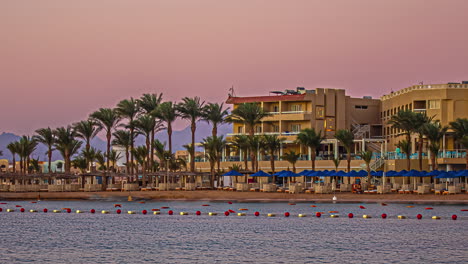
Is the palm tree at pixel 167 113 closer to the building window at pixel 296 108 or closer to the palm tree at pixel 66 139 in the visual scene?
the palm tree at pixel 66 139

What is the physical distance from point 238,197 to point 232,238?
1456 inches

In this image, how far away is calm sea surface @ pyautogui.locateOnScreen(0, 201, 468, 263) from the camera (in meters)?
35.7

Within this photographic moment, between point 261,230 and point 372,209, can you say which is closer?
point 261,230

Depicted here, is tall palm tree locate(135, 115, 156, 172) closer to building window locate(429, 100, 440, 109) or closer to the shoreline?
the shoreline

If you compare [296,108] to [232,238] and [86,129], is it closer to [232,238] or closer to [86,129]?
[86,129]

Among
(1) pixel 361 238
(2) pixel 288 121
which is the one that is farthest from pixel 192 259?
(2) pixel 288 121

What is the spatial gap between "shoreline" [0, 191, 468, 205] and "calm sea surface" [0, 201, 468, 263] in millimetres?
6644

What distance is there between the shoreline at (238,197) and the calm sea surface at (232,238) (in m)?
6.64

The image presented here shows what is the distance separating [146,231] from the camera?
4906 cm

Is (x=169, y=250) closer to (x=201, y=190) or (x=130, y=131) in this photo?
(x=201, y=190)

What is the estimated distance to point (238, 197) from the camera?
8138 centimetres

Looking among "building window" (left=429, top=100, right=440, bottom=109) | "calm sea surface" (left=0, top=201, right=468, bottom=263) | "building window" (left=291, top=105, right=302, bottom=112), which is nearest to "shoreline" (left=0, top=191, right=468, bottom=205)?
"calm sea surface" (left=0, top=201, right=468, bottom=263)

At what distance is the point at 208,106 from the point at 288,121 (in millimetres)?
24726

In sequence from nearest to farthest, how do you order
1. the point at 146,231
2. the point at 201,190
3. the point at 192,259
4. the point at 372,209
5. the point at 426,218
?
the point at 192,259
the point at 146,231
the point at 426,218
the point at 372,209
the point at 201,190
